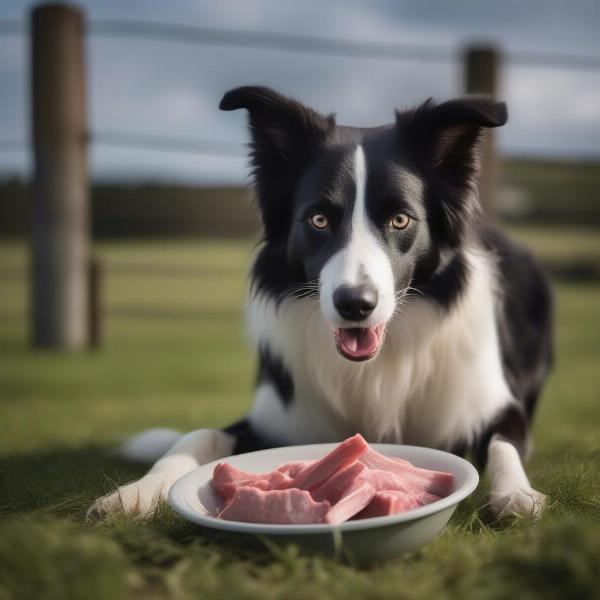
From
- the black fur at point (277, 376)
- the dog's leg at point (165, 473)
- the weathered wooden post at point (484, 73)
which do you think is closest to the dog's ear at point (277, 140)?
the black fur at point (277, 376)

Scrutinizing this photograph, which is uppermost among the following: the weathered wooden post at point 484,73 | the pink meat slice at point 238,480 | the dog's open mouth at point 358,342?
the weathered wooden post at point 484,73

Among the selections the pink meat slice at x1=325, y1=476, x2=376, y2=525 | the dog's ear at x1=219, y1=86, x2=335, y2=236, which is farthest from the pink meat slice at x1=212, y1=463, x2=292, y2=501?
the dog's ear at x1=219, y1=86, x2=335, y2=236

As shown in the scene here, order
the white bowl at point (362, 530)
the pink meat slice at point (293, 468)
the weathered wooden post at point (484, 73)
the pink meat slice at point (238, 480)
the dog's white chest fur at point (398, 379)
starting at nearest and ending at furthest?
1. the white bowl at point (362, 530)
2. the pink meat slice at point (238, 480)
3. the pink meat slice at point (293, 468)
4. the dog's white chest fur at point (398, 379)
5. the weathered wooden post at point (484, 73)

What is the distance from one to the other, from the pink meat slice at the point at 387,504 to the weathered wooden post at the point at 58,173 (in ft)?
18.9

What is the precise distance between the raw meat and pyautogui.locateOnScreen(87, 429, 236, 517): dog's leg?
0.89 ft

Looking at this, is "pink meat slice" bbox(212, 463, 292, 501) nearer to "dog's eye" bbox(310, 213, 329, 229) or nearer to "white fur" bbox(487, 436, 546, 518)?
"white fur" bbox(487, 436, 546, 518)

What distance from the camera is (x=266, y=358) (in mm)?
3256

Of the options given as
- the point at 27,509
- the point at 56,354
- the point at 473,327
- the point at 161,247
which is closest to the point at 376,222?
the point at 473,327

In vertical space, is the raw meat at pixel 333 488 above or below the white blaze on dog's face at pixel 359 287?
below

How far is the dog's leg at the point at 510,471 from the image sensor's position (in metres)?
2.37

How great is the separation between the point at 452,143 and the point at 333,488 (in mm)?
1462

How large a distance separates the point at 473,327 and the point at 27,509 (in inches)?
70.1

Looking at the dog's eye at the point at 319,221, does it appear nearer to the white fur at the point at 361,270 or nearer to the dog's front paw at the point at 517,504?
the white fur at the point at 361,270

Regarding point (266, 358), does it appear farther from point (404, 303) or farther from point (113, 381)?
point (113, 381)
